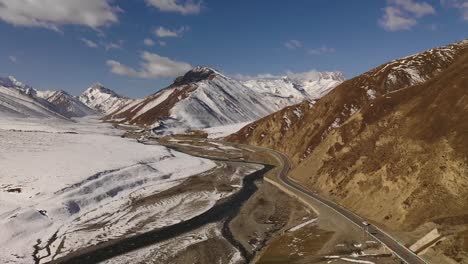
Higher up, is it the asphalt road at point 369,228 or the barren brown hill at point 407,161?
the barren brown hill at point 407,161

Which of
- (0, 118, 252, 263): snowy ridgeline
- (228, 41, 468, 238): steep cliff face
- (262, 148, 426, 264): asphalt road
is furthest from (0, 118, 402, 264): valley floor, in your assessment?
(228, 41, 468, 238): steep cliff face

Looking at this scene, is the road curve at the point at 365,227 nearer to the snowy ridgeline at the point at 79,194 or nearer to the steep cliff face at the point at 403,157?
the steep cliff face at the point at 403,157

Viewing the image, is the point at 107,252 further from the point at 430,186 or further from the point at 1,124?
the point at 1,124

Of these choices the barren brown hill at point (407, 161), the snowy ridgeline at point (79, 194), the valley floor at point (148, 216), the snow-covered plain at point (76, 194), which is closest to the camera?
the valley floor at point (148, 216)

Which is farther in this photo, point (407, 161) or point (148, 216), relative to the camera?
point (148, 216)

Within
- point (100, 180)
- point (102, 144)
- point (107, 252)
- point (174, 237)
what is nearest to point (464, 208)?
point (174, 237)

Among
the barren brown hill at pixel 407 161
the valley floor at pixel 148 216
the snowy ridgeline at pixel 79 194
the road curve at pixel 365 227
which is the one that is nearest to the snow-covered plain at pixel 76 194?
the snowy ridgeline at pixel 79 194

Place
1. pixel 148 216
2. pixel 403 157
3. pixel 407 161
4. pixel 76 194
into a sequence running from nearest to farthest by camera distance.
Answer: pixel 407 161, pixel 403 157, pixel 148 216, pixel 76 194

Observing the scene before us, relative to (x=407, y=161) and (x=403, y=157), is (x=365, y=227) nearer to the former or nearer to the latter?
(x=407, y=161)

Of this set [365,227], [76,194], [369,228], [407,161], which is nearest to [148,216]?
[76,194]
